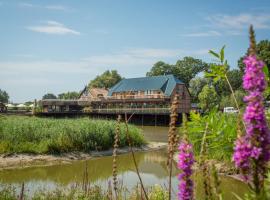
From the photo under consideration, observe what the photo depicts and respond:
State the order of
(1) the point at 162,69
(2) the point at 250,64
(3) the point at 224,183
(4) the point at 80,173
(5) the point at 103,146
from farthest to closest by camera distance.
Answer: (1) the point at 162,69, (5) the point at 103,146, (4) the point at 80,173, (3) the point at 224,183, (2) the point at 250,64

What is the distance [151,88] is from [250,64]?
6169cm

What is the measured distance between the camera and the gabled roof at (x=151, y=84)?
61991 mm

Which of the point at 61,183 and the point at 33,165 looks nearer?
the point at 61,183

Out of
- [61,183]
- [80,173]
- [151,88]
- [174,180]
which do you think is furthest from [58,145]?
[151,88]

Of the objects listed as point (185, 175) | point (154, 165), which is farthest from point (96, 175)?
point (185, 175)

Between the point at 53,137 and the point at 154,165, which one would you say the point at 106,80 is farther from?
the point at 154,165

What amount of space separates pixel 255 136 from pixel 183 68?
9149 centimetres

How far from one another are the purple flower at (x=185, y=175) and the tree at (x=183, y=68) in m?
87.6

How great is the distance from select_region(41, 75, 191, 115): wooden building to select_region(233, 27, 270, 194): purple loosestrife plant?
168 ft

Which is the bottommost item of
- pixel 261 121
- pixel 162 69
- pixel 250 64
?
pixel 261 121

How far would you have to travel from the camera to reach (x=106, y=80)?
92688 mm

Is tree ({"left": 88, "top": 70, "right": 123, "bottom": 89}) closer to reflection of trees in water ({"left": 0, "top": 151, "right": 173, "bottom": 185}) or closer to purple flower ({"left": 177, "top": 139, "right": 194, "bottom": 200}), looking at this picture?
reflection of trees in water ({"left": 0, "top": 151, "right": 173, "bottom": 185})

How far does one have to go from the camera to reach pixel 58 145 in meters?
20.0

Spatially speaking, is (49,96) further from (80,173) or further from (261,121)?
(261,121)
